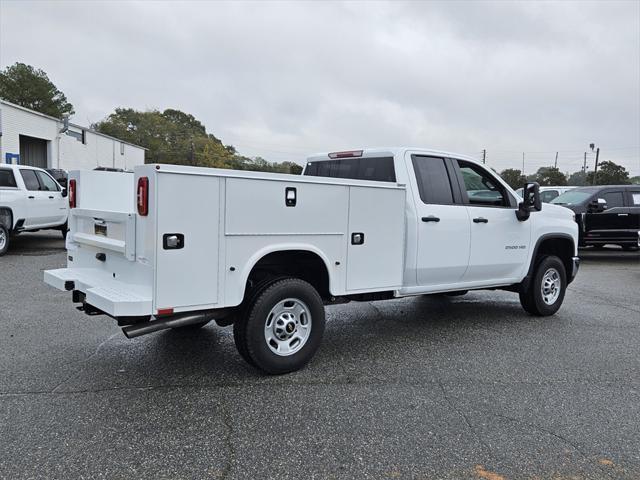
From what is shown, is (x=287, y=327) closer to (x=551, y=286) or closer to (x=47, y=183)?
(x=551, y=286)

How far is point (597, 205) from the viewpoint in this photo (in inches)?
525

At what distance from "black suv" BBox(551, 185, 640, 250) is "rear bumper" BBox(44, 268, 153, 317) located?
A: 486 inches

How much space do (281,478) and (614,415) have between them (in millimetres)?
2572

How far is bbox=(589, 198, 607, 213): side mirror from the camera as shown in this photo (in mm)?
13336

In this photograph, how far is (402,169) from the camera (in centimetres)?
540

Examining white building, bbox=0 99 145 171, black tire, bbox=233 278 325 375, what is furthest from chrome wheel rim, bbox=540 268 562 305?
white building, bbox=0 99 145 171

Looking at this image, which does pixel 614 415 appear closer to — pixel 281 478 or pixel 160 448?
pixel 281 478

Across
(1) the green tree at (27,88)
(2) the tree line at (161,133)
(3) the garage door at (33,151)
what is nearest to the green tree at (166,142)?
(2) the tree line at (161,133)

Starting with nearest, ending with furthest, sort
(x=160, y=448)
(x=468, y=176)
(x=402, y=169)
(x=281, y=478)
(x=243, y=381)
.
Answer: (x=281, y=478) < (x=160, y=448) < (x=243, y=381) < (x=402, y=169) < (x=468, y=176)

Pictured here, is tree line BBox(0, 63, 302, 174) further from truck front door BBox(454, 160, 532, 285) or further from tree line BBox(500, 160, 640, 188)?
truck front door BBox(454, 160, 532, 285)

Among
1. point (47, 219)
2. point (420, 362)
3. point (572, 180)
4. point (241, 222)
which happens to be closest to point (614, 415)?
point (420, 362)

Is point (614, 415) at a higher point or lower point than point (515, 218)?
lower

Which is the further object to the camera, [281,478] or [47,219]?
[47,219]

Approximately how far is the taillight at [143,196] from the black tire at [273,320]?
1.13 metres
